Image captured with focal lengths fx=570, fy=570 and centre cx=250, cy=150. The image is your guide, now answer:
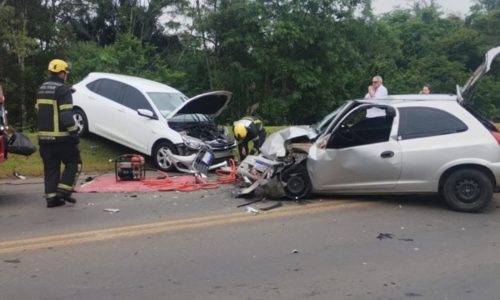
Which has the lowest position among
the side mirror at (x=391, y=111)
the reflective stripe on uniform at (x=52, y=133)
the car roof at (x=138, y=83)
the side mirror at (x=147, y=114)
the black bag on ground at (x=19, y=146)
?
the black bag on ground at (x=19, y=146)

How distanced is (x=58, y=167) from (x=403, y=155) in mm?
4793

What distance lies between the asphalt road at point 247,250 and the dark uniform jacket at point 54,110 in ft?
3.38

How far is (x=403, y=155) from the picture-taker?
7652mm

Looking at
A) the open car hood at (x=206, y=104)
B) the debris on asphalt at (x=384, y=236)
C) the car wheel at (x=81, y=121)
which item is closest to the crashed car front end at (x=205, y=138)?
the open car hood at (x=206, y=104)

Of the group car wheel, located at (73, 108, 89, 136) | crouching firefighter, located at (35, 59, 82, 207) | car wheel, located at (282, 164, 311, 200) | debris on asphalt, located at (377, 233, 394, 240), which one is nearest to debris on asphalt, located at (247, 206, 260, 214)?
car wheel, located at (282, 164, 311, 200)

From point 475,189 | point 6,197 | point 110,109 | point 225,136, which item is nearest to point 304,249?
point 475,189

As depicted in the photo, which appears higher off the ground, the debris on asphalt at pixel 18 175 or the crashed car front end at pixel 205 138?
the crashed car front end at pixel 205 138

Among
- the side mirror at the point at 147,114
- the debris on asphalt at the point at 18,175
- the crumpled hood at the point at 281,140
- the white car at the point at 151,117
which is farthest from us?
the side mirror at the point at 147,114

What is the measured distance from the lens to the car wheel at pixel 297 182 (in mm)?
8211

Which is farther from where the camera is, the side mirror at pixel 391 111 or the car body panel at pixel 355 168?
the side mirror at pixel 391 111

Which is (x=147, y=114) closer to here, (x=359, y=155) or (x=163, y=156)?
(x=163, y=156)

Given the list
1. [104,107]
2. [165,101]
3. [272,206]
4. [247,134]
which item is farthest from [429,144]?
[104,107]

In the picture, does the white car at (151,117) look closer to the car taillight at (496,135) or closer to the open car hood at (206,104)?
the open car hood at (206,104)

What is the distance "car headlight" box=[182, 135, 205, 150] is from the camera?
11.1 meters
